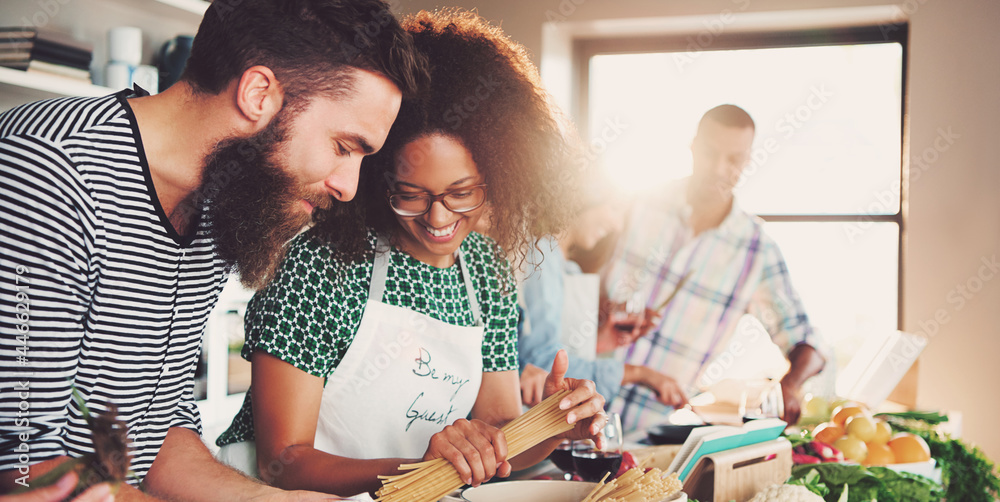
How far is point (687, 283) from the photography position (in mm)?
3773

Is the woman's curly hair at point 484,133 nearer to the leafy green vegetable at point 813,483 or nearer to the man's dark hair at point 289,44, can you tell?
the man's dark hair at point 289,44

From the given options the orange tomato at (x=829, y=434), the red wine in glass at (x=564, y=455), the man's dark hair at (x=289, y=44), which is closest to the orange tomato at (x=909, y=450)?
the orange tomato at (x=829, y=434)

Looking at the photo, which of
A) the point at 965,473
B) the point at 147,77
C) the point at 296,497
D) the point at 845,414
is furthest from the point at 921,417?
the point at 147,77

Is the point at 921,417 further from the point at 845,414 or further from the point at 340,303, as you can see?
the point at 340,303

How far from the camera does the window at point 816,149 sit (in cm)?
412

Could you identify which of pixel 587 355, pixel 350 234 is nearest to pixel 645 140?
pixel 587 355

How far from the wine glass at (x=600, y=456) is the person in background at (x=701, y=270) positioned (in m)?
2.16

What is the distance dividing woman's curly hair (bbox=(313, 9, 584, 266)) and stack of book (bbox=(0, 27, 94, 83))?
1.39 metres

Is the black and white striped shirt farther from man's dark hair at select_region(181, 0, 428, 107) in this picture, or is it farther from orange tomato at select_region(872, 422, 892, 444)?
orange tomato at select_region(872, 422, 892, 444)

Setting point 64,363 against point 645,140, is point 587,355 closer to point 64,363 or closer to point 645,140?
point 645,140

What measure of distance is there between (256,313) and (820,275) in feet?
11.5

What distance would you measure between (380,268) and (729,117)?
8.28ft

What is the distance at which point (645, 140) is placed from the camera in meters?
4.43

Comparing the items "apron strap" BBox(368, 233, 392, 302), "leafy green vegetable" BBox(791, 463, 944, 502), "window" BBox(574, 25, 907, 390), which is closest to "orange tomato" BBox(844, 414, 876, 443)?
"leafy green vegetable" BBox(791, 463, 944, 502)
